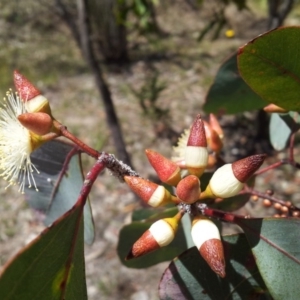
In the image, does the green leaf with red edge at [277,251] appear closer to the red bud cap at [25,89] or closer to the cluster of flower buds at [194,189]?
the cluster of flower buds at [194,189]

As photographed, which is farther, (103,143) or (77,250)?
(103,143)

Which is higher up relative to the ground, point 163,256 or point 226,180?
→ point 226,180

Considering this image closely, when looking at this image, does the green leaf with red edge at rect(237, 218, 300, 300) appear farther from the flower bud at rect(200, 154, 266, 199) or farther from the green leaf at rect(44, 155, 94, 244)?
the green leaf at rect(44, 155, 94, 244)

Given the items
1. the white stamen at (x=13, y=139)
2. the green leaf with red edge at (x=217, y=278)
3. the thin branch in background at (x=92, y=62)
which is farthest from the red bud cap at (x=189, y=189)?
the thin branch in background at (x=92, y=62)

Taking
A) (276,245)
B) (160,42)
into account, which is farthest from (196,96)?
(276,245)

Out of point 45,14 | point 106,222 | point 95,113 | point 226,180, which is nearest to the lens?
point 226,180

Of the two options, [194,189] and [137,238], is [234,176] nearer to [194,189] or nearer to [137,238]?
[194,189]

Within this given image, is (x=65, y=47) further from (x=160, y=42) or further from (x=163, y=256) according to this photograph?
(x=163, y=256)
